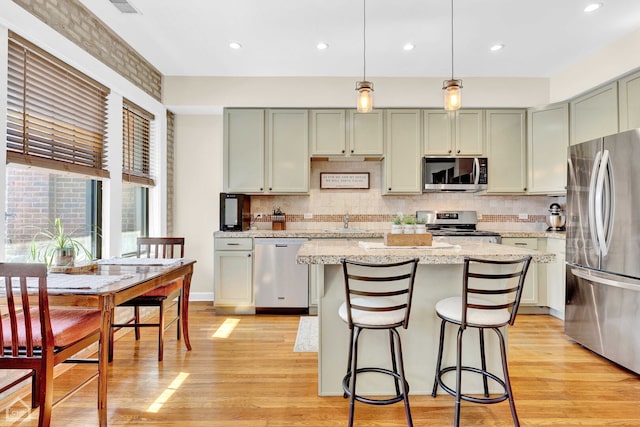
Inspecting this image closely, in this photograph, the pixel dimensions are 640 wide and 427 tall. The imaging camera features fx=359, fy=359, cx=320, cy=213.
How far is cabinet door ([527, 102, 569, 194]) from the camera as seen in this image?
400cm

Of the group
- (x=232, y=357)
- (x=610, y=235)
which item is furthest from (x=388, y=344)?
(x=610, y=235)

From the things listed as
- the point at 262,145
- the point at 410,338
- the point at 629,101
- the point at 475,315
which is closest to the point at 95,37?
the point at 262,145

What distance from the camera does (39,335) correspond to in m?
1.76

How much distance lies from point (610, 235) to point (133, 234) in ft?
14.1

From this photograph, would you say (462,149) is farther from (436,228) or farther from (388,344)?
(388,344)

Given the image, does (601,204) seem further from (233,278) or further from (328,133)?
(233,278)

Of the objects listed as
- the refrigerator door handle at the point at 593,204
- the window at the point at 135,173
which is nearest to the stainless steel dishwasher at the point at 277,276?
the window at the point at 135,173

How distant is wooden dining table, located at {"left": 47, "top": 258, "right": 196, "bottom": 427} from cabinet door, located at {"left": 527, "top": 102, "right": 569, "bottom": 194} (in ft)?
12.9

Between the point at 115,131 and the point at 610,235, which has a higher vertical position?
the point at 115,131

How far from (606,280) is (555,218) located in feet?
5.50

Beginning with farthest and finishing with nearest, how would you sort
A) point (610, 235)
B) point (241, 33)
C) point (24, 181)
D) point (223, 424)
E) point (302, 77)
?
point (302, 77)
point (241, 33)
point (610, 235)
point (24, 181)
point (223, 424)

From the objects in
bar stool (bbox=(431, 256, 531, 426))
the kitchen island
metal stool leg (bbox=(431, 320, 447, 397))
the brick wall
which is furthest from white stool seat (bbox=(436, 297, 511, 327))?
the brick wall

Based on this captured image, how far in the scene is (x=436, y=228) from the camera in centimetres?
439

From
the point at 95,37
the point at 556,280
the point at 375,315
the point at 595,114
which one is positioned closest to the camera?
the point at 375,315
